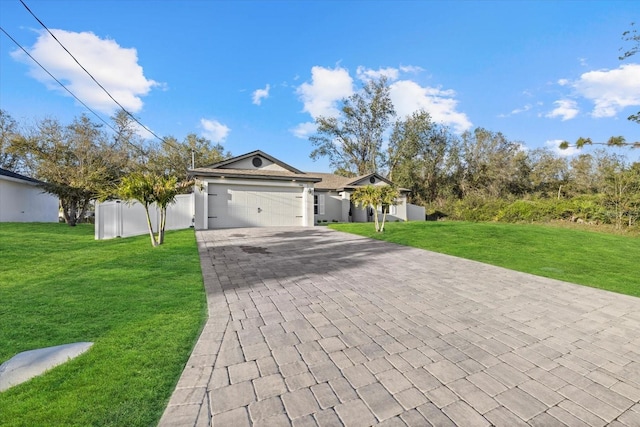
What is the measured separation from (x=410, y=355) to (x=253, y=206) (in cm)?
1322

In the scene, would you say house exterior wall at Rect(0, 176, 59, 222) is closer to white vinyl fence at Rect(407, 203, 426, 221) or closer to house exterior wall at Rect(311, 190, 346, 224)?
house exterior wall at Rect(311, 190, 346, 224)

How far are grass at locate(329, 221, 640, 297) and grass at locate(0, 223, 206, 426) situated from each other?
6.71 m

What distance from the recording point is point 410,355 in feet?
8.38

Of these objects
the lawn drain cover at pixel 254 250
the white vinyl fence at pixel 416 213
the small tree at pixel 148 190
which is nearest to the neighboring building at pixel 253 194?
the small tree at pixel 148 190

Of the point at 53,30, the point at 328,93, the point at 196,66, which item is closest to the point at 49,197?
the point at 196,66

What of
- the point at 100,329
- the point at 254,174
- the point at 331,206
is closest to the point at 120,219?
the point at 254,174

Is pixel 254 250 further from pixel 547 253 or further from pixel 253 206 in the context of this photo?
pixel 547 253

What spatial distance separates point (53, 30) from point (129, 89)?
5.81 meters

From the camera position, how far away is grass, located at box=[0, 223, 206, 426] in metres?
1.78

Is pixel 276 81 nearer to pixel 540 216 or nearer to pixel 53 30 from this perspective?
pixel 53 30

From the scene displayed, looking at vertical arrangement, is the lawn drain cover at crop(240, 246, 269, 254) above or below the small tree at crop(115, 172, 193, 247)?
below

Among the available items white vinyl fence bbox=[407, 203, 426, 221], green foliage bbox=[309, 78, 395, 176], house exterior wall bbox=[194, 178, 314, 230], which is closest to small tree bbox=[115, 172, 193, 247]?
house exterior wall bbox=[194, 178, 314, 230]

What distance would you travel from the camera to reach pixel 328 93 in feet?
87.8

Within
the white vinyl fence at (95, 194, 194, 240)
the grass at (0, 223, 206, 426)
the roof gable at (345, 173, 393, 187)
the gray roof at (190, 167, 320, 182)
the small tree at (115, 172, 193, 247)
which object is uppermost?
the roof gable at (345, 173, 393, 187)
